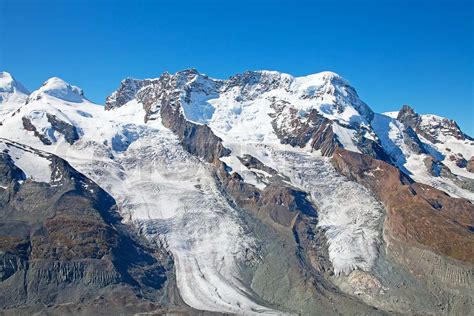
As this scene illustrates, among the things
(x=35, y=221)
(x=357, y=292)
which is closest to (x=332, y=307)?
(x=357, y=292)

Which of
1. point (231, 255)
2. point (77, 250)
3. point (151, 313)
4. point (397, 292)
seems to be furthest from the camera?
point (231, 255)

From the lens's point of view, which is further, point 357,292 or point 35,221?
point 35,221

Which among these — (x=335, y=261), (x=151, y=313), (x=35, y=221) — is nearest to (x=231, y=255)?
(x=335, y=261)

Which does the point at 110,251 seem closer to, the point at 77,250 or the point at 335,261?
the point at 77,250

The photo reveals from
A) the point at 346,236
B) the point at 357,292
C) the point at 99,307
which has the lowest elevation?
the point at 99,307

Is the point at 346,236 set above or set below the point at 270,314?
above

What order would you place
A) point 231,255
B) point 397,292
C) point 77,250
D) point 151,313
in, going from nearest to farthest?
1. point 151,313
2. point 397,292
3. point 77,250
4. point 231,255

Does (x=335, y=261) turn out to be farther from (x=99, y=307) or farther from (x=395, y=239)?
(x=99, y=307)
